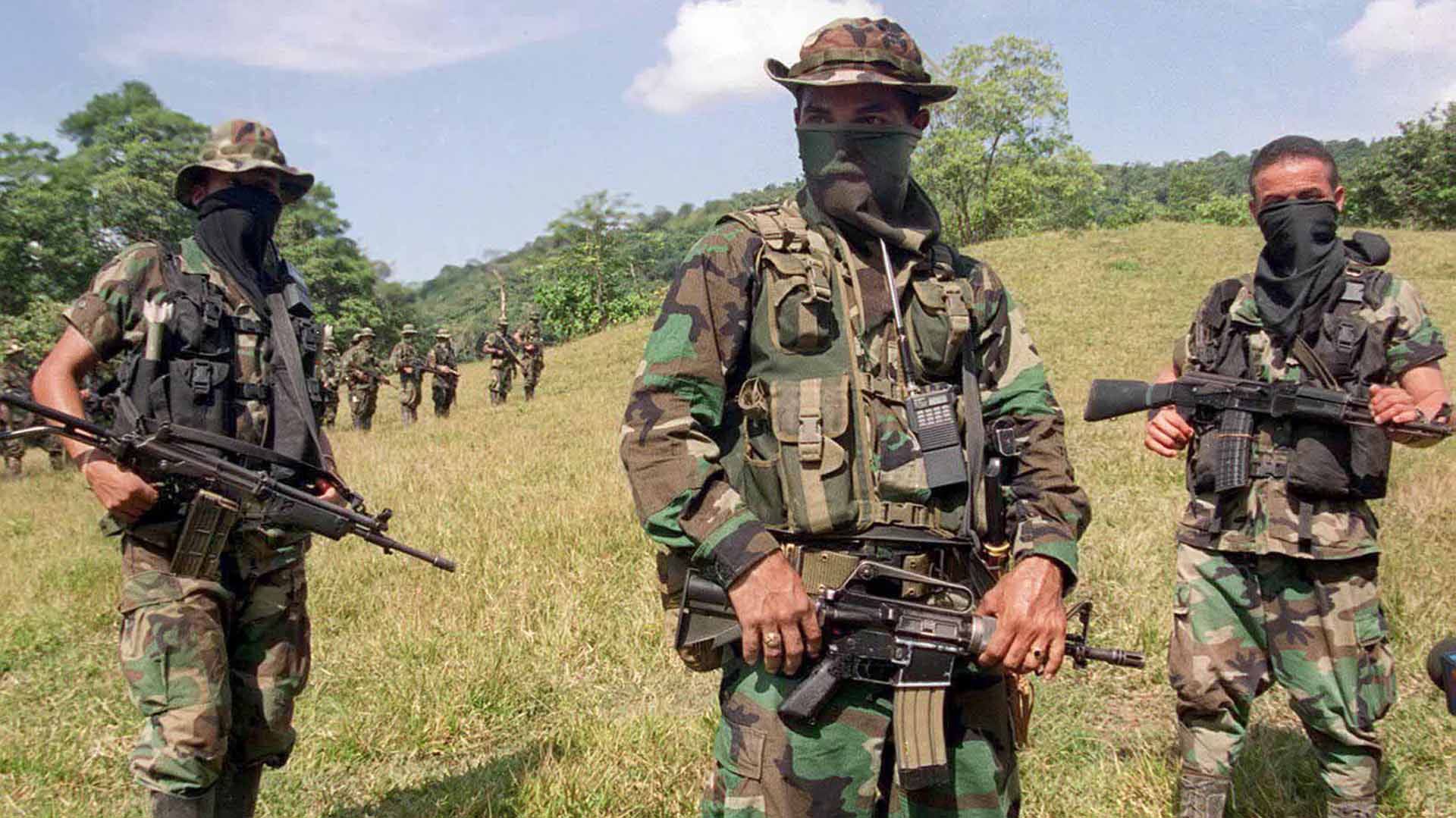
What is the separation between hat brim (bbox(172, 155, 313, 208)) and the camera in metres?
3.33

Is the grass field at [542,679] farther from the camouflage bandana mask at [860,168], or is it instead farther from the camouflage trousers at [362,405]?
the camouflage trousers at [362,405]

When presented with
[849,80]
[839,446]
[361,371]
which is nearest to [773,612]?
[839,446]

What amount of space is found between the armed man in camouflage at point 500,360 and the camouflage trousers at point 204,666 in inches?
628

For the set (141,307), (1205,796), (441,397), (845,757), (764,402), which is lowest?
(1205,796)

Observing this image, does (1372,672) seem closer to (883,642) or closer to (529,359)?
(883,642)

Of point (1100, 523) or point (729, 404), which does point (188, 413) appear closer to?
point (729, 404)

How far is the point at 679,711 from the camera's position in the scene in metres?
4.13

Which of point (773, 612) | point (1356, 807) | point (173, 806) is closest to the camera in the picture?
point (773, 612)

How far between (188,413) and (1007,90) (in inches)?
1895

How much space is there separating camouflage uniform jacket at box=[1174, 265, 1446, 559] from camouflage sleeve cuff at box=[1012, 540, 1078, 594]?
1.44 m

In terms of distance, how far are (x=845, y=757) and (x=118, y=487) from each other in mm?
2288

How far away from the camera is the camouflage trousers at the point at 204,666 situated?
283 centimetres

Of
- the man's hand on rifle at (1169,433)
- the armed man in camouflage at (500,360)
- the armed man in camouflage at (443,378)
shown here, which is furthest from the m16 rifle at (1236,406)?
the armed man in camouflage at (500,360)

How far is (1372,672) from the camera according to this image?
311 cm
